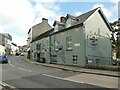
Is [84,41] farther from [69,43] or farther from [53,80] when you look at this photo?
[53,80]

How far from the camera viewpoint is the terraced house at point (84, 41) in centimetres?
3120

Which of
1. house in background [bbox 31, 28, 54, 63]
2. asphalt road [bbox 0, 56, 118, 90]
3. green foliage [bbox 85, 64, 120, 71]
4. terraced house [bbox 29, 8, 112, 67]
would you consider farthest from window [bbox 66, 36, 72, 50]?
asphalt road [bbox 0, 56, 118, 90]

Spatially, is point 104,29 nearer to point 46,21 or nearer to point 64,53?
point 64,53

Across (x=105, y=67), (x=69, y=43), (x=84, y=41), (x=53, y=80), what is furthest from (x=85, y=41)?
(x=53, y=80)

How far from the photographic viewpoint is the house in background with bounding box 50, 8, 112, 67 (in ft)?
102

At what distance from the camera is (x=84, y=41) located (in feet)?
101

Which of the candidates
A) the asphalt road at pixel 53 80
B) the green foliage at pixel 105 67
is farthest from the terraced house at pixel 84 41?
the asphalt road at pixel 53 80

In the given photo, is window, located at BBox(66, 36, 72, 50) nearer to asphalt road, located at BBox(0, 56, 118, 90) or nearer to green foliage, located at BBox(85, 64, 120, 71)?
green foliage, located at BBox(85, 64, 120, 71)

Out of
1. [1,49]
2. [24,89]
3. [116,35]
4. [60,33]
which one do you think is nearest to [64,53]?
[60,33]

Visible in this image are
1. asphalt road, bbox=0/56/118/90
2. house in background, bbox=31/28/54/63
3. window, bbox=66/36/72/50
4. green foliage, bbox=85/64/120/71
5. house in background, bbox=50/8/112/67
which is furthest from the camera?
house in background, bbox=31/28/54/63

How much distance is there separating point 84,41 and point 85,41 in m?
0.22

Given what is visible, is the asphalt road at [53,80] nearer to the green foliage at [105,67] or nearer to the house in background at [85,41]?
the green foliage at [105,67]

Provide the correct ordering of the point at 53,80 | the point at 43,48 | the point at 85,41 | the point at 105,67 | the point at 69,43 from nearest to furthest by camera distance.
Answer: the point at 53,80 → the point at 105,67 → the point at 85,41 → the point at 69,43 → the point at 43,48

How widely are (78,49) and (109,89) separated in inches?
786
